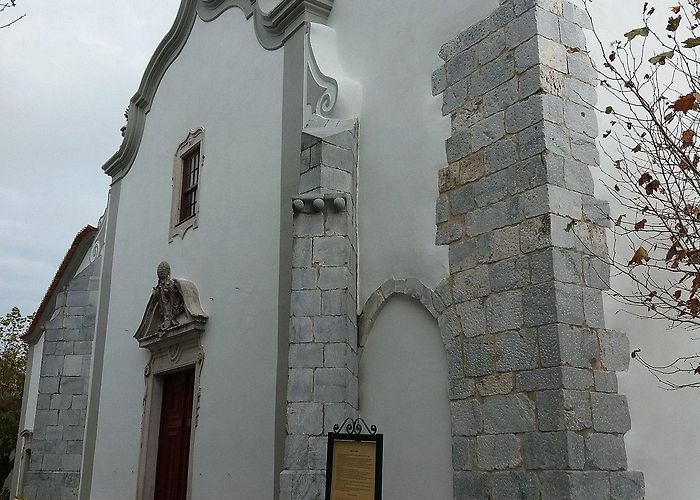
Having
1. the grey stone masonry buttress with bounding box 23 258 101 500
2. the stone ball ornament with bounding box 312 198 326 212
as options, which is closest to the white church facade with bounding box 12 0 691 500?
the stone ball ornament with bounding box 312 198 326 212

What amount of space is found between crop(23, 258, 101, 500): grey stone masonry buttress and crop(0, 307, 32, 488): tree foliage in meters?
8.07

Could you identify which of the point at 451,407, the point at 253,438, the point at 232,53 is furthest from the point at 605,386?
the point at 232,53

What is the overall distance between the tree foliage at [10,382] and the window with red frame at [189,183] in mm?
11484

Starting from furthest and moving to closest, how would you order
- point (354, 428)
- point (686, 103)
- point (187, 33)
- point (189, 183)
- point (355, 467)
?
point (187, 33) < point (189, 183) < point (354, 428) < point (355, 467) < point (686, 103)

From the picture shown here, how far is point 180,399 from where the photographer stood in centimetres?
845

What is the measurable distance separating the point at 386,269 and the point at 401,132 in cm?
110

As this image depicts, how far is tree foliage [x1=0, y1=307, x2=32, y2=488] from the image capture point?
18.0 metres

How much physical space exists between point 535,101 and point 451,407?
2064 mm

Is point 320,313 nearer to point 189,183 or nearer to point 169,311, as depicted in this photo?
point 169,311

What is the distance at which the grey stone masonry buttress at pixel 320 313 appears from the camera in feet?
17.0

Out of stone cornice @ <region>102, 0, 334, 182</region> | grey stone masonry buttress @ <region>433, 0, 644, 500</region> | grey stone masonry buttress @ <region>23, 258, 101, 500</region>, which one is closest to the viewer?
grey stone masonry buttress @ <region>433, 0, 644, 500</region>

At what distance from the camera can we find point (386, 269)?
227 inches

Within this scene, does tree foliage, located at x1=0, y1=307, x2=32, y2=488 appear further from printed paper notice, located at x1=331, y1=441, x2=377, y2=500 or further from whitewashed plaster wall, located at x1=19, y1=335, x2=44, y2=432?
printed paper notice, located at x1=331, y1=441, x2=377, y2=500

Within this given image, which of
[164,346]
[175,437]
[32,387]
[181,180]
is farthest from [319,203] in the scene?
[32,387]
